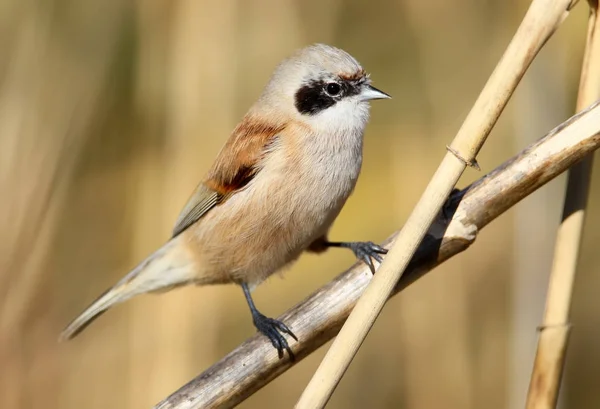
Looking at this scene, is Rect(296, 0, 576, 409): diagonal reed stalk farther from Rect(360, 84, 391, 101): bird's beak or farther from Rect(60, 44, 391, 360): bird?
Rect(360, 84, 391, 101): bird's beak

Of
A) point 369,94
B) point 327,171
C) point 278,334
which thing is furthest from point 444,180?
point 369,94

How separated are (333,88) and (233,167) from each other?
1.58 ft

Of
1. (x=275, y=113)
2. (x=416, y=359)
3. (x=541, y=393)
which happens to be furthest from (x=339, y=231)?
(x=541, y=393)

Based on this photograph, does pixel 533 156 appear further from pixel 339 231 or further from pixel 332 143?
pixel 339 231

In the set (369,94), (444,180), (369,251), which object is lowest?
(369,251)

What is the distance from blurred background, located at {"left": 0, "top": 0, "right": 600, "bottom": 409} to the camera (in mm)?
2943

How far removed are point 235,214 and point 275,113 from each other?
0.41 metres

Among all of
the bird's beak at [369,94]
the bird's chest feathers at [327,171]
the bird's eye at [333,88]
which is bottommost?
the bird's chest feathers at [327,171]

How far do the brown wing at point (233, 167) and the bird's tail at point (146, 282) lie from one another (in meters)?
0.14

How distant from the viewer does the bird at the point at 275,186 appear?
8.50 feet

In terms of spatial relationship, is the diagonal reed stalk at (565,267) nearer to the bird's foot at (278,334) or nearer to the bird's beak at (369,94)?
the bird's foot at (278,334)

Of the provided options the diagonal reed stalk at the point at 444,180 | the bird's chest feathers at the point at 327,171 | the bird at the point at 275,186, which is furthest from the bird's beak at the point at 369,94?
the diagonal reed stalk at the point at 444,180

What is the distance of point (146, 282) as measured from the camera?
9.62 ft

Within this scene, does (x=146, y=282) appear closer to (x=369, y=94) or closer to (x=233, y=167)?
(x=233, y=167)
